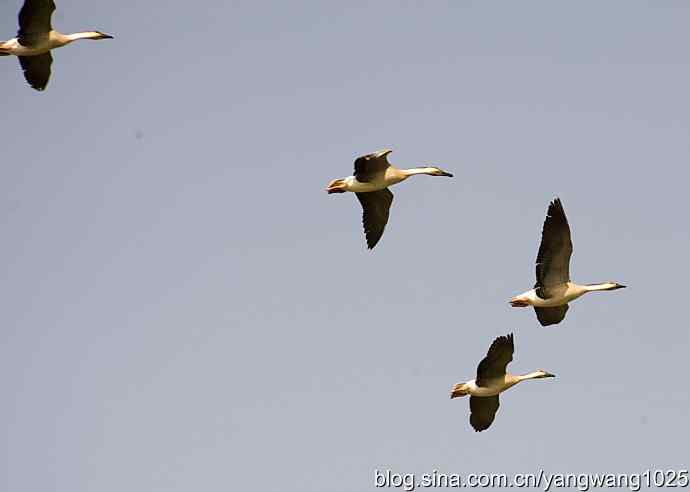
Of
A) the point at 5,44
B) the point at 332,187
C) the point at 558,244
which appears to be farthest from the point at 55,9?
the point at 558,244

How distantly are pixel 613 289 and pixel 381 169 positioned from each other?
20.3 feet

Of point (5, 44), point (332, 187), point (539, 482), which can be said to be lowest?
point (539, 482)

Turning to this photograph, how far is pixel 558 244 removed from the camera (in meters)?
50.9

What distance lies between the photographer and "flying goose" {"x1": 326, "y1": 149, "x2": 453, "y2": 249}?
50562 mm

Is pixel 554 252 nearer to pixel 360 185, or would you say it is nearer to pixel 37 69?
pixel 360 185

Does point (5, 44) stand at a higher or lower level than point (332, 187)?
higher

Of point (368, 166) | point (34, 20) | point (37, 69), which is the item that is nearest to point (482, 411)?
point (368, 166)

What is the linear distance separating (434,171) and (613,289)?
485cm

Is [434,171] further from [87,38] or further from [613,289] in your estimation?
[87,38]

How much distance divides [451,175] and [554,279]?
3.51 m

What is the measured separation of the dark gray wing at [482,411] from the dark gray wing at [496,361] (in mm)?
806

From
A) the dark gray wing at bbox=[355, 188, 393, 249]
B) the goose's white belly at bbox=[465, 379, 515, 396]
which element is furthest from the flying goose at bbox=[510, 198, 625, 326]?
the dark gray wing at bbox=[355, 188, 393, 249]

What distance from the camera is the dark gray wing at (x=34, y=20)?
50.4 m

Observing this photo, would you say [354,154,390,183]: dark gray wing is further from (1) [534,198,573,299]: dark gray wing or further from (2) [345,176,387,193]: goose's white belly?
(1) [534,198,573,299]: dark gray wing
